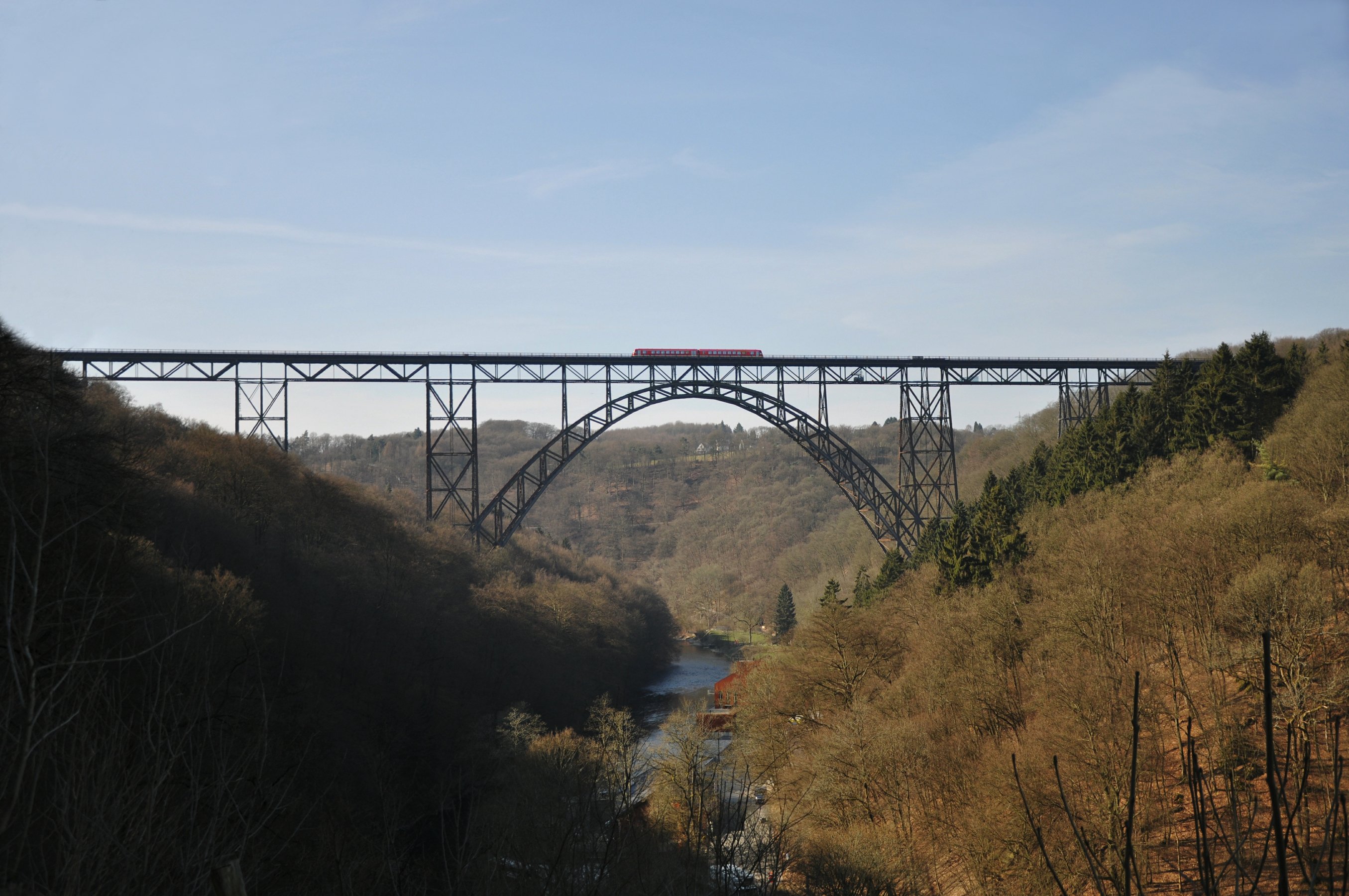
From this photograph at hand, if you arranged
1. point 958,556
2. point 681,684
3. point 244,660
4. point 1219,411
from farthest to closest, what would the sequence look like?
1. point 681,684
2. point 1219,411
3. point 958,556
4. point 244,660

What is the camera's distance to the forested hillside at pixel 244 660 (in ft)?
22.5

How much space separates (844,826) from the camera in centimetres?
2217

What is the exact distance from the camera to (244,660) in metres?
9.09

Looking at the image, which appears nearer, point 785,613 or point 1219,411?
point 1219,411

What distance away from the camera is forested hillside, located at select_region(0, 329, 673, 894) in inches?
270

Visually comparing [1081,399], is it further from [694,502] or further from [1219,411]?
[694,502]

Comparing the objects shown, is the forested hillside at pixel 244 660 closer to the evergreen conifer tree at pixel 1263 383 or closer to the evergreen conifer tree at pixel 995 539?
the evergreen conifer tree at pixel 995 539

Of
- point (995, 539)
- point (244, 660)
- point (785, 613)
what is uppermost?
point (244, 660)

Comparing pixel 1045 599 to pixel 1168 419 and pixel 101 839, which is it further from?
pixel 101 839

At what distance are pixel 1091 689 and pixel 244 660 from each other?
1717 cm

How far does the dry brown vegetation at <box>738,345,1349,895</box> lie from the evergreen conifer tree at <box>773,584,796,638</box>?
112 ft

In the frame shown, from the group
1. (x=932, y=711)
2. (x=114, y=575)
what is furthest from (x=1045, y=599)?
(x=114, y=575)

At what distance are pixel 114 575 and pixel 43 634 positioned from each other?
405 centimetres

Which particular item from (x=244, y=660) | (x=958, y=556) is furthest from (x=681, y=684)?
(x=244, y=660)
